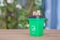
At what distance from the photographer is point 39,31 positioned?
3.23ft

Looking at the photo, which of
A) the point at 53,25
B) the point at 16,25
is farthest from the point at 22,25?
the point at 53,25

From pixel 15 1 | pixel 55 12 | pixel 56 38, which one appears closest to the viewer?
pixel 56 38

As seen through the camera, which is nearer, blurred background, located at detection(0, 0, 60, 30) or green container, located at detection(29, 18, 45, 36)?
green container, located at detection(29, 18, 45, 36)

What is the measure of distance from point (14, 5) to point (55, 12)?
2.23 feet

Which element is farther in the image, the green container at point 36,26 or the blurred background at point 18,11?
the blurred background at point 18,11

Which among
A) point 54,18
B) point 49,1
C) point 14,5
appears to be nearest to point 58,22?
point 54,18

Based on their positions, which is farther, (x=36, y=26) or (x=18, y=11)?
(x=18, y=11)

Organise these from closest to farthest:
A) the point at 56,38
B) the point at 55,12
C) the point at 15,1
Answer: the point at 56,38
the point at 55,12
the point at 15,1

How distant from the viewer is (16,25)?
241 cm

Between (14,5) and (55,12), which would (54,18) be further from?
(14,5)

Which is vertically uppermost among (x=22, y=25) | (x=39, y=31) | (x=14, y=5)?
(x=14, y=5)

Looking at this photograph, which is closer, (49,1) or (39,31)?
(39,31)

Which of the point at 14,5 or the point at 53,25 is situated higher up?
the point at 14,5

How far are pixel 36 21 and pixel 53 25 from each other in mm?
1304
